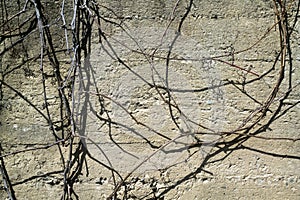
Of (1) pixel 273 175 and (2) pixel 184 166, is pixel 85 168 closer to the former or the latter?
(2) pixel 184 166

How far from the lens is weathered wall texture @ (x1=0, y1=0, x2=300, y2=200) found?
2037 mm

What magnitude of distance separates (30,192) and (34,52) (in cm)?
73

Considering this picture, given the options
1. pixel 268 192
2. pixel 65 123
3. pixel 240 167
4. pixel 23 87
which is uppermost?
pixel 23 87

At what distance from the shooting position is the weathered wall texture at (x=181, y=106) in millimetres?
2037

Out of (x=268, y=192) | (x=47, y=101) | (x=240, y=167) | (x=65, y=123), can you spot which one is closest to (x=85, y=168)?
(x=65, y=123)

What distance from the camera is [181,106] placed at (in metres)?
2.05

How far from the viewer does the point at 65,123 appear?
6.81ft

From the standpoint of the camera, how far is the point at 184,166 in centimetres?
205

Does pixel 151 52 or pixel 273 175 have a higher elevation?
pixel 151 52

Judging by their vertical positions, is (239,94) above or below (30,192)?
above

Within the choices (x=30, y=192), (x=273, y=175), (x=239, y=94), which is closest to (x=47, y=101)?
(x=30, y=192)

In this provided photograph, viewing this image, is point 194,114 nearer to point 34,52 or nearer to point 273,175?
point 273,175

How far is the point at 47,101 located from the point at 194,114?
769 millimetres

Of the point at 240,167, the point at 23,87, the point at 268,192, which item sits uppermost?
the point at 23,87
